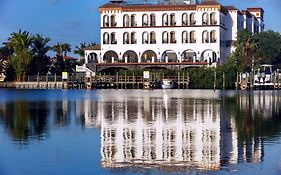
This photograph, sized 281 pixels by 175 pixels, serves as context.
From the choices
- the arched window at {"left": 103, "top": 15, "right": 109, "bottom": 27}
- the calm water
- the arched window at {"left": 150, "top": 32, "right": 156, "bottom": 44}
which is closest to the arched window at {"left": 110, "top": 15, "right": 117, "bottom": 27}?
the arched window at {"left": 103, "top": 15, "right": 109, "bottom": 27}

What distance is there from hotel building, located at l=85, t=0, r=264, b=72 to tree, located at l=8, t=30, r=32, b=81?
7.76m

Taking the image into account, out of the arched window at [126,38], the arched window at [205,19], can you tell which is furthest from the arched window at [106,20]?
the arched window at [205,19]

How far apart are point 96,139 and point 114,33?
70064 millimetres

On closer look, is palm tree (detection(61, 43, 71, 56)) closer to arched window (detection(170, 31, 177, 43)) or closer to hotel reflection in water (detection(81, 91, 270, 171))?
arched window (detection(170, 31, 177, 43))

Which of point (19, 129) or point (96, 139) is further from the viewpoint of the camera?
point (19, 129)

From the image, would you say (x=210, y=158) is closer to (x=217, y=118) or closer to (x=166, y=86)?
(x=217, y=118)

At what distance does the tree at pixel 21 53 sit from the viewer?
286 feet

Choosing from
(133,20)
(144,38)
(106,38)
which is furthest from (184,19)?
(106,38)

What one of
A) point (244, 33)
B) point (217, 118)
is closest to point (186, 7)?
point (244, 33)

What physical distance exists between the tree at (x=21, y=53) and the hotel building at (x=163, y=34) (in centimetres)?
776

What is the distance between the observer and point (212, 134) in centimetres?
2058

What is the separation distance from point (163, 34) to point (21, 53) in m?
18.0

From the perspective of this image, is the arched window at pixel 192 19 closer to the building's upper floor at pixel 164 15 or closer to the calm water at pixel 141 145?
the building's upper floor at pixel 164 15

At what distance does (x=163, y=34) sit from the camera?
87.8 m
